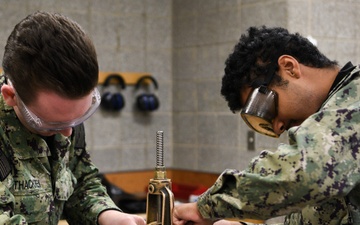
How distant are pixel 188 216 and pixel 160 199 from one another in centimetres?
10

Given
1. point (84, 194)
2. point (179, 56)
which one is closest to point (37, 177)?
point (84, 194)

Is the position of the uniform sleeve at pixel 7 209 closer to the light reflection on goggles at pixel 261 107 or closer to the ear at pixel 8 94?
the ear at pixel 8 94

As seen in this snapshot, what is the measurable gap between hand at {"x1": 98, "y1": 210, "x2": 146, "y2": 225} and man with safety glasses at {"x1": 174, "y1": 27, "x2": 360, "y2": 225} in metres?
0.15

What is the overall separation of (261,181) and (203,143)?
276 centimetres

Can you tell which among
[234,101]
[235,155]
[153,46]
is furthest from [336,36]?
[234,101]

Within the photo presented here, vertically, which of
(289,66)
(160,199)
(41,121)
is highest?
(289,66)

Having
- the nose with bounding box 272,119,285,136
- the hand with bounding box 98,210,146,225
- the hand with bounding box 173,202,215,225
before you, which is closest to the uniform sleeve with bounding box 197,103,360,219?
the hand with bounding box 173,202,215,225

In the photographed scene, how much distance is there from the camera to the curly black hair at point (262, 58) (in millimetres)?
1867

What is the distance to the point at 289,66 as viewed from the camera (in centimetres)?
185

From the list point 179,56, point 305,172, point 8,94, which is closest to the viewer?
point 305,172

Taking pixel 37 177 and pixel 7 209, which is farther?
pixel 37 177

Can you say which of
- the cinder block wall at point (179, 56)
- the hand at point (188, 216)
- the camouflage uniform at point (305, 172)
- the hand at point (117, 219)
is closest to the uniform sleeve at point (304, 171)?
the camouflage uniform at point (305, 172)

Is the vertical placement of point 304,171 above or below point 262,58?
below

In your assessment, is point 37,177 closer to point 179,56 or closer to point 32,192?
point 32,192
